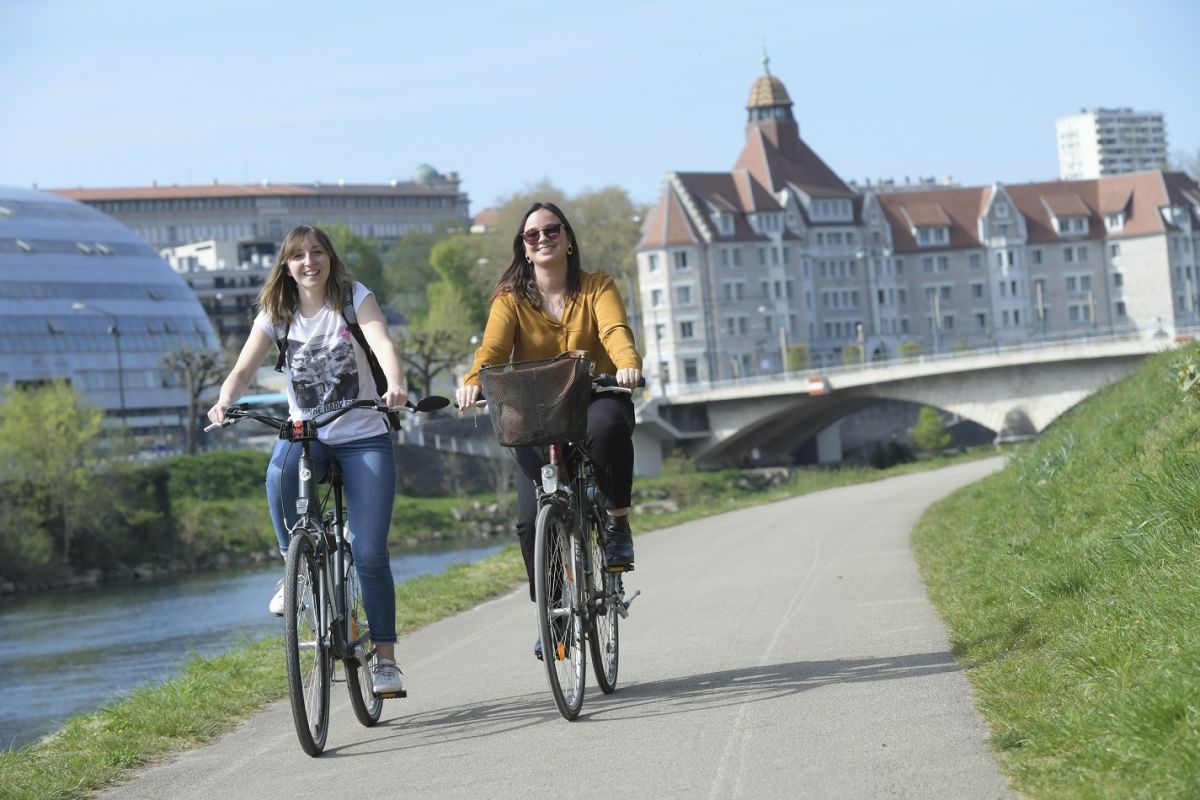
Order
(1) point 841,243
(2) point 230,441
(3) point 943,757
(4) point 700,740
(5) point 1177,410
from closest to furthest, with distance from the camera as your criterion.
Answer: (3) point 943,757 < (4) point 700,740 < (5) point 1177,410 < (2) point 230,441 < (1) point 841,243

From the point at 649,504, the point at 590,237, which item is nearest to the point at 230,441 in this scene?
the point at 649,504

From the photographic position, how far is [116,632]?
3278 centimetres

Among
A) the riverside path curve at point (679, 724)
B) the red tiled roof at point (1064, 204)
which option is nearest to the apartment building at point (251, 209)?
the red tiled roof at point (1064, 204)

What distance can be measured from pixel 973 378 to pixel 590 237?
53552 millimetres

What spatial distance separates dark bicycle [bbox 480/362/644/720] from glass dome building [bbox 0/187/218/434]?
271ft

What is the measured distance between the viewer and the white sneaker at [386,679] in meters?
6.92

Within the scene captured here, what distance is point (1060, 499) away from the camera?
1088 cm

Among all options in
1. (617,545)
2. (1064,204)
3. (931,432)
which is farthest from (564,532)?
(1064,204)

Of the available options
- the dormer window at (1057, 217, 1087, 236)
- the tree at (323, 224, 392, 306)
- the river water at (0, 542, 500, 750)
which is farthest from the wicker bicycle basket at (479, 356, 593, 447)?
the tree at (323, 224, 392, 306)

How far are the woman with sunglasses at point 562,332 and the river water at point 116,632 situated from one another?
10.3 feet

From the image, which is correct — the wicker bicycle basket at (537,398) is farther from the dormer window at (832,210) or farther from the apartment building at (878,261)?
the dormer window at (832,210)

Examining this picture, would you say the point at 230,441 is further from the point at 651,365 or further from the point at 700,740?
the point at 700,740

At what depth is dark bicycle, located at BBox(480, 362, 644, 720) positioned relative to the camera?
21.3 feet

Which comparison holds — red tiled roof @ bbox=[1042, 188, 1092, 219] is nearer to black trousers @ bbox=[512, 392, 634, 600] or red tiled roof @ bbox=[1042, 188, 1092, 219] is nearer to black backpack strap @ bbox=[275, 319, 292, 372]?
black trousers @ bbox=[512, 392, 634, 600]
